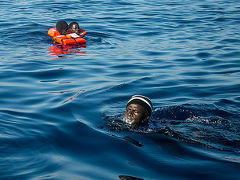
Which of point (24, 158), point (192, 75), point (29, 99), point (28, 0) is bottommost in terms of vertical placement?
point (24, 158)

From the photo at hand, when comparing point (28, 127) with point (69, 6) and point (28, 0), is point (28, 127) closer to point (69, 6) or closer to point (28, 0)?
point (69, 6)

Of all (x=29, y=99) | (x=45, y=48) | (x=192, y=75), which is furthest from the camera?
(x=45, y=48)

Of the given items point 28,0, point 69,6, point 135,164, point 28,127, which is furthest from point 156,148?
point 28,0

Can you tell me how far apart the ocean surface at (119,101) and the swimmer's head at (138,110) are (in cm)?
14

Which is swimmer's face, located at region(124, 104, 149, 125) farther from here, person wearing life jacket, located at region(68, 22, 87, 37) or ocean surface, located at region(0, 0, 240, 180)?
person wearing life jacket, located at region(68, 22, 87, 37)

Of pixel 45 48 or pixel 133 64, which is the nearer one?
pixel 133 64

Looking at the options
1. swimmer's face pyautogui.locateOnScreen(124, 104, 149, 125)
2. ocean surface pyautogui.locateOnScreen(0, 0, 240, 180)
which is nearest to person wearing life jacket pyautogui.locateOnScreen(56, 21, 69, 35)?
ocean surface pyautogui.locateOnScreen(0, 0, 240, 180)

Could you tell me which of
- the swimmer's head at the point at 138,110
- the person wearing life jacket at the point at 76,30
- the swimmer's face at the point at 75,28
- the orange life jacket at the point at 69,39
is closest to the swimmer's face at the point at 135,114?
the swimmer's head at the point at 138,110

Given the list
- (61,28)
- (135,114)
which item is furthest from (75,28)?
(135,114)

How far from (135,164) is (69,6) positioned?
17.6 m

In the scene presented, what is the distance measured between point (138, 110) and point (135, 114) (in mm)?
79

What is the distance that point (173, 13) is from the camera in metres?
19.0

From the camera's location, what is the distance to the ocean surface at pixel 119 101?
14.8 ft

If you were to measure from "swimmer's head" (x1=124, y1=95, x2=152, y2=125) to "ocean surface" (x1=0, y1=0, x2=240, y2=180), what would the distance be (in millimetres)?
144
